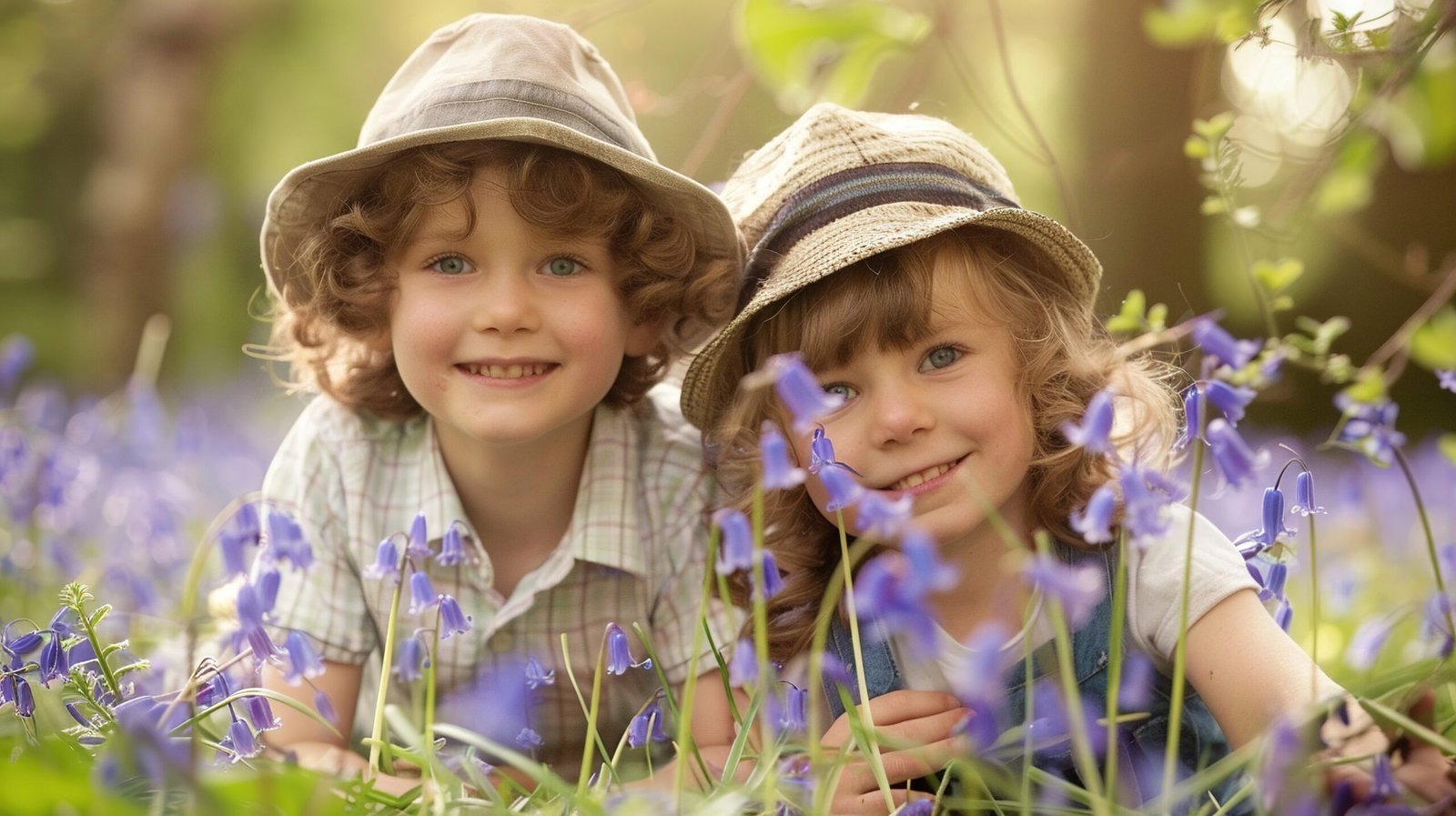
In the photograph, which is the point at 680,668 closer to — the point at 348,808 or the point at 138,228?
the point at 348,808

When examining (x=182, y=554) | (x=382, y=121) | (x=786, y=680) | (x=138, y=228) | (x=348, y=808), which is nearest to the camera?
(x=348, y=808)

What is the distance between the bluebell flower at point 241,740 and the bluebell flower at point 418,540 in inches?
15.1

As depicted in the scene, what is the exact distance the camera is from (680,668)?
305 centimetres

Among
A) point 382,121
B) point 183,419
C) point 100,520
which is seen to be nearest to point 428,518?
point 382,121

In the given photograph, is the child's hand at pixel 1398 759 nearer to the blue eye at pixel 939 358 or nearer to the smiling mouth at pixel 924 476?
the smiling mouth at pixel 924 476

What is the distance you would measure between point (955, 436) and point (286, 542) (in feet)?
3.90

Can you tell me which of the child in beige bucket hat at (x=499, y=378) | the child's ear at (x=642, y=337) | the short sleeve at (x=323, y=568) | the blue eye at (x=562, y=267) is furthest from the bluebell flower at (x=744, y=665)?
the short sleeve at (x=323, y=568)

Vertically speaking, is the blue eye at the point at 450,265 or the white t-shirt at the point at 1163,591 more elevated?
the blue eye at the point at 450,265

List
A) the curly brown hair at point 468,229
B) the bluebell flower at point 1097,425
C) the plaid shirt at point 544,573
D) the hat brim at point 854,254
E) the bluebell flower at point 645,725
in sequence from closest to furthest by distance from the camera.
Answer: the bluebell flower at point 1097,425, the bluebell flower at point 645,725, the hat brim at point 854,254, the curly brown hair at point 468,229, the plaid shirt at point 544,573

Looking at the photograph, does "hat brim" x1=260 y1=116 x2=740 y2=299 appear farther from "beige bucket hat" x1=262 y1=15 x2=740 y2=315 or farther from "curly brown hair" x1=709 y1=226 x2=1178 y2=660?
"curly brown hair" x1=709 y1=226 x2=1178 y2=660

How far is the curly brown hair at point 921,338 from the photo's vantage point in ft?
8.04

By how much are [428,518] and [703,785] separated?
3.25 feet

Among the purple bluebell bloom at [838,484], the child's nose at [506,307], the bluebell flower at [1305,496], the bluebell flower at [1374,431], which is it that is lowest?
the bluebell flower at [1305,496]

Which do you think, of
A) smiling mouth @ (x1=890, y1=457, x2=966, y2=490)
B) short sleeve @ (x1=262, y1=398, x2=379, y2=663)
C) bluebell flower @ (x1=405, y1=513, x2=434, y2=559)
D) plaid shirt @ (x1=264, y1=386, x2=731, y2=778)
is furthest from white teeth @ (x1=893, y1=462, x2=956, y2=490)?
short sleeve @ (x1=262, y1=398, x2=379, y2=663)
